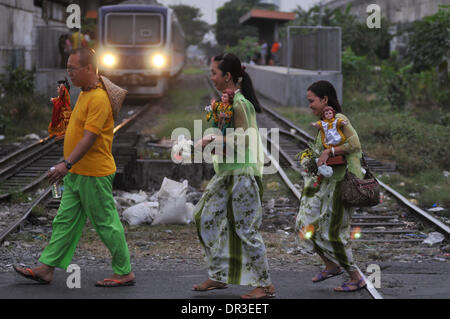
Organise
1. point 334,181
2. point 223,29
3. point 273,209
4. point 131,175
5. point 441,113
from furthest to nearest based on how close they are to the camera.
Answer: point 223,29
point 441,113
point 131,175
point 273,209
point 334,181

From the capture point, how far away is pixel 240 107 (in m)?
4.99

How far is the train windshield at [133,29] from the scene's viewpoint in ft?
70.3

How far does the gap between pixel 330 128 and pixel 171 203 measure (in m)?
3.16

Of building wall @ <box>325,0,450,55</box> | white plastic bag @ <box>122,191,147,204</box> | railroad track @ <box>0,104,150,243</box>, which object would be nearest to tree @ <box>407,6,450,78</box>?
railroad track @ <box>0,104,150,243</box>

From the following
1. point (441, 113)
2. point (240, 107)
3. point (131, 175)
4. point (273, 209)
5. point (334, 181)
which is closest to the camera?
point (240, 107)

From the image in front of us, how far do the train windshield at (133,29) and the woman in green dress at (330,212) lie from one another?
16633mm

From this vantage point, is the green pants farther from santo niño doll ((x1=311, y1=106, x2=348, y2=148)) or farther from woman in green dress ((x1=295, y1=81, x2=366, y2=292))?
santo niño doll ((x1=311, y1=106, x2=348, y2=148))

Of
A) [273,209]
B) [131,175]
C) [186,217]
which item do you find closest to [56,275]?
[186,217]

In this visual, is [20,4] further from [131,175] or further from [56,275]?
[56,275]

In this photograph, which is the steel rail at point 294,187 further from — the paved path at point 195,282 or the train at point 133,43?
the train at point 133,43

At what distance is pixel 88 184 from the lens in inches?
202

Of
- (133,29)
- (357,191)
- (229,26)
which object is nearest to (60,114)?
(357,191)

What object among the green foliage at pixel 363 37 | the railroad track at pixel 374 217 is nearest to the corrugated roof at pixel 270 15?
the green foliage at pixel 363 37

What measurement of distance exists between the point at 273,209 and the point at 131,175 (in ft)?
8.24
